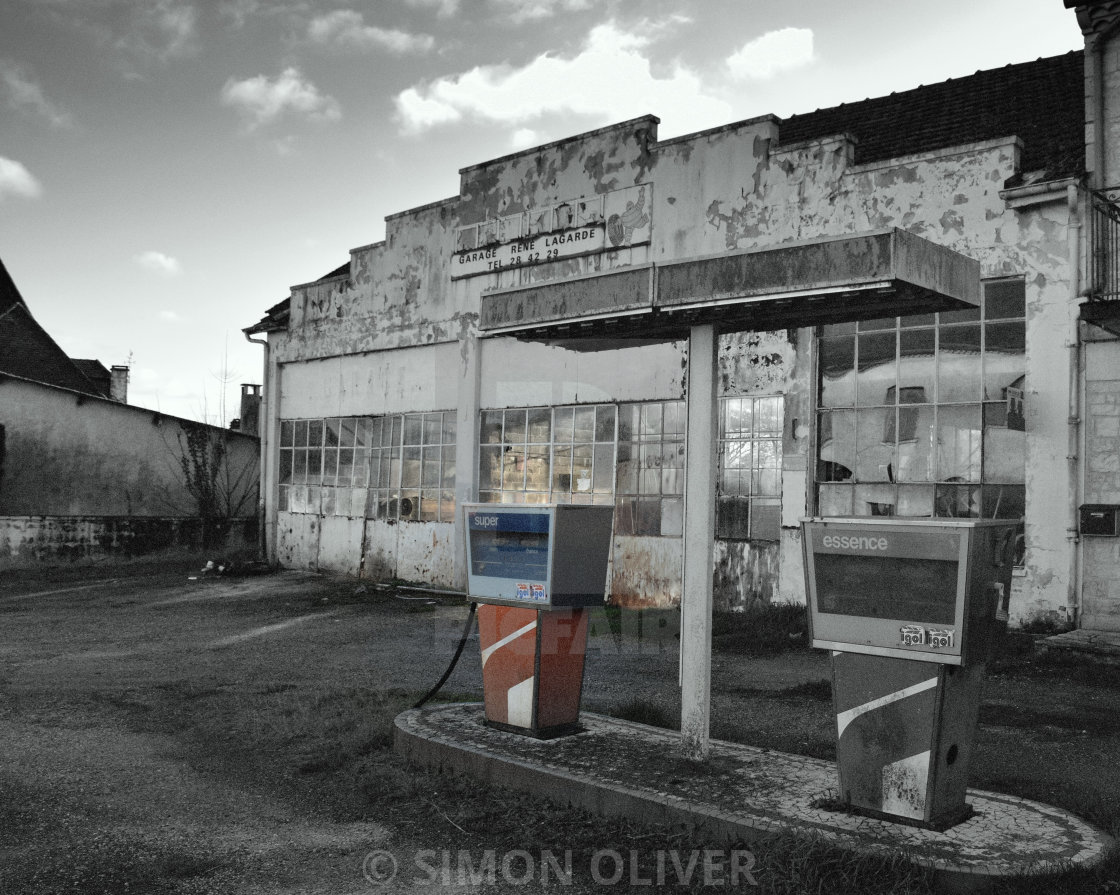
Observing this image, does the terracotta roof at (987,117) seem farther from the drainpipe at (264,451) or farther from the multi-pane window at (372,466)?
the drainpipe at (264,451)

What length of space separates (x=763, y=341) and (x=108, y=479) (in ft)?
47.1

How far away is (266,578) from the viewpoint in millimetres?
16422

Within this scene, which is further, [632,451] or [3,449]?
[3,449]

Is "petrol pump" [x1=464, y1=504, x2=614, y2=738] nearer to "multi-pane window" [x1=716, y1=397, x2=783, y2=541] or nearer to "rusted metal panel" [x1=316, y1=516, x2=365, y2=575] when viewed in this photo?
"multi-pane window" [x1=716, y1=397, x2=783, y2=541]

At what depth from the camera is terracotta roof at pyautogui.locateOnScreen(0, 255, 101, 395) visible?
1047 inches

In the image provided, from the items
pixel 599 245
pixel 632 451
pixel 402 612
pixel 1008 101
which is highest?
pixel 1008 101

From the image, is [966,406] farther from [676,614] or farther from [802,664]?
[676,614]

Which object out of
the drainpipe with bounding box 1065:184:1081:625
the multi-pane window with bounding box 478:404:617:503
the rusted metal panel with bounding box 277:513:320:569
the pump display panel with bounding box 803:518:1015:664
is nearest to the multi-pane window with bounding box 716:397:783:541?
the multi-pane window with bounding box 478:404:617:503

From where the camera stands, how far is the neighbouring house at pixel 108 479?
17.8 m

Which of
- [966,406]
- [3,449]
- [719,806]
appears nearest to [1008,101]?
[966,406]

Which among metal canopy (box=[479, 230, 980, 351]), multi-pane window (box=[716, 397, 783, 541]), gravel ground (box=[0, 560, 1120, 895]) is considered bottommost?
gravel ground (box=[0, 560, 1120, 895])

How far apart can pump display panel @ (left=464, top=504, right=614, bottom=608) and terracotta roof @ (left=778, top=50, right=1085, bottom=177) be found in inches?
273

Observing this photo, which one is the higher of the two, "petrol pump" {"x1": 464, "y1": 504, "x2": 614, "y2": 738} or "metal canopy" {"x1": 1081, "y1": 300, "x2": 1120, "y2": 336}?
"metal canopy" {"x1": 1081, "y1": 300, "x2": 1120, "y2": 336}

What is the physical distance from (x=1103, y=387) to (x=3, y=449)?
59.7 ft
